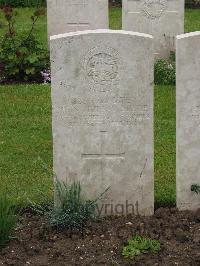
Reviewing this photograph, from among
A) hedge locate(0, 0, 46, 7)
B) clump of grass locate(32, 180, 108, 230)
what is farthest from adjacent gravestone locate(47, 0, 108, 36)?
clump of grass locate(32, 180, 108, 230)

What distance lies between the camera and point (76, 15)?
1182 centimetres

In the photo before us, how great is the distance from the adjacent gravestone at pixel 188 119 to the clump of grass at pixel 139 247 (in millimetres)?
674

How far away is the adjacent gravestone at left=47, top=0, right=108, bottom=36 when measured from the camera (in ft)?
38.3

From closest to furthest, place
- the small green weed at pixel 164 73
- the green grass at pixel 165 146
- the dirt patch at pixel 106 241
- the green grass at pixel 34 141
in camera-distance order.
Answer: the dirt patch at pixel 106 241
the green grass at pixel 165 146
the green grass at pixel 34 141
the small green weed at pixel 164 73

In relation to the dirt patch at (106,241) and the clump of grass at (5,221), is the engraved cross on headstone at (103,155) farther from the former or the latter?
the clump of grass at (5,221)

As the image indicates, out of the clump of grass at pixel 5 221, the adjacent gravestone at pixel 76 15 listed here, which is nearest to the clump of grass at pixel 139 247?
the clump of grass at pixel 5 221

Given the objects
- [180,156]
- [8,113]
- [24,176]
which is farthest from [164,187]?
[8,113]

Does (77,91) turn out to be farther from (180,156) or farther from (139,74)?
(180,156)

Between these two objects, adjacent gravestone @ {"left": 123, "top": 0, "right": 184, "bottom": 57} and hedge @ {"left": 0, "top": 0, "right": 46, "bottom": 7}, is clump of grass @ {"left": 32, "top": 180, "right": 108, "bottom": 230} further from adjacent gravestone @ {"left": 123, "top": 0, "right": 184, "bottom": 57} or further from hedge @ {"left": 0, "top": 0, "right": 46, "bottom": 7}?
hedge @ {"left": 0, "top": 0, "right": 46, "bottom": 7}

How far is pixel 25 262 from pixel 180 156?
1.46 metres

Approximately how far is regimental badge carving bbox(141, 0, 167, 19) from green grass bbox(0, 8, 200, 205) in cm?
152

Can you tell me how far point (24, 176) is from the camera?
7.18m

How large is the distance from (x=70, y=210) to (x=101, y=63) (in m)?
1.09

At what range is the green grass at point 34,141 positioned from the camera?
6884 mm
